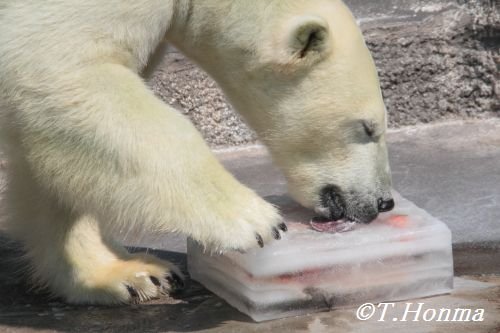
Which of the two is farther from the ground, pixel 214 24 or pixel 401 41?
pixel 214 24

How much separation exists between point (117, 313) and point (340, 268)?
0.66 meters

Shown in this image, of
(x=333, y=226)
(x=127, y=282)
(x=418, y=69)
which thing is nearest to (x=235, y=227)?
(x=333, y=226)

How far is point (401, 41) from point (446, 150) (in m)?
0.56

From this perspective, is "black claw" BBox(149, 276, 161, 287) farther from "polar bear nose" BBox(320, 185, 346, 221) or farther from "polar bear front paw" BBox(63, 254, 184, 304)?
"polar bear nose" BBox(320, 185, 346, 221)

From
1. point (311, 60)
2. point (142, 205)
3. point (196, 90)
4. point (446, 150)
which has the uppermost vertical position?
point (311, 60)

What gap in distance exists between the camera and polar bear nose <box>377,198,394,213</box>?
10.8 feet

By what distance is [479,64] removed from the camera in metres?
5.02

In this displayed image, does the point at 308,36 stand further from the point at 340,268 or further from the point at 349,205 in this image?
the point at 340,268

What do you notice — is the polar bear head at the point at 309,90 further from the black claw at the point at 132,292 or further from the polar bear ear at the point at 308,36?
the black claw at the point at 132,292

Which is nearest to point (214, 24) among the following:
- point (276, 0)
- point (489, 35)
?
point (276, 0)

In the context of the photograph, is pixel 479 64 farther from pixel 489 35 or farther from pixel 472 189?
pixel 472 189

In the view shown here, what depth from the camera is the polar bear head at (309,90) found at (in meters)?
3.15

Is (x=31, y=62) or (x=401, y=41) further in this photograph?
(x=401, y=41)

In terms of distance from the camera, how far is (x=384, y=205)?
3.29 meters
